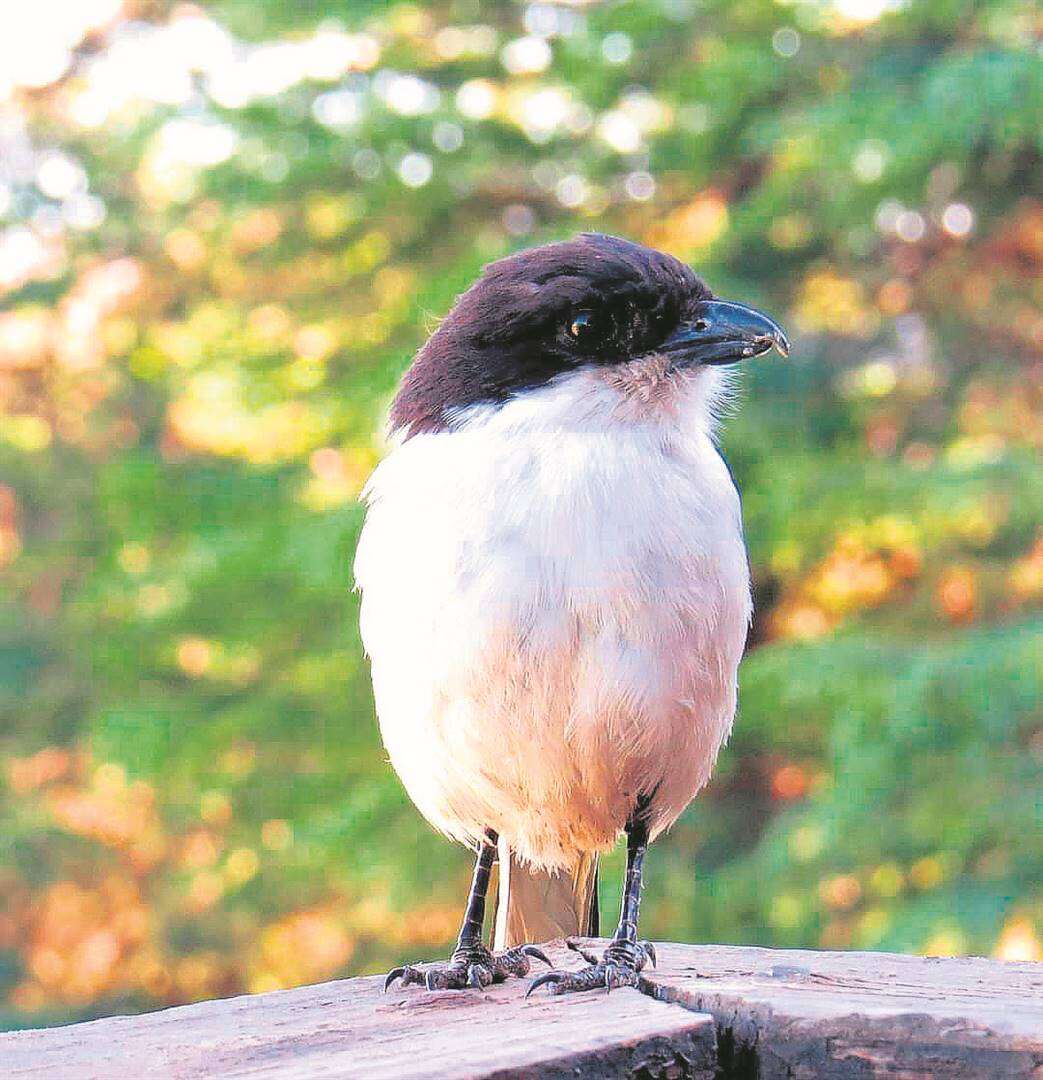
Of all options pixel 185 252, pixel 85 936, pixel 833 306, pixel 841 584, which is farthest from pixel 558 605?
pixel 85 936

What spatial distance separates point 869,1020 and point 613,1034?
0.37 meters

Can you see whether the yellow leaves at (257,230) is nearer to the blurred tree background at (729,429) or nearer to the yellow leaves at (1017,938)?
the blurred tree background at (729,429)

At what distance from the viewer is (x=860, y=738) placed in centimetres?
785

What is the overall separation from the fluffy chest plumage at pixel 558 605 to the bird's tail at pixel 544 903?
50cm

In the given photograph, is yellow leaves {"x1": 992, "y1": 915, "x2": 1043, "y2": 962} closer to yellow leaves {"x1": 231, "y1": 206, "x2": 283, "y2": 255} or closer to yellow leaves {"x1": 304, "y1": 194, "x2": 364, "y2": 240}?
yellow leaves {"x1": 304, "y1": 194, "x2": 364, "y2": 240}

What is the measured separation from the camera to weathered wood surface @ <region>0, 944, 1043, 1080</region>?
82.4 inches

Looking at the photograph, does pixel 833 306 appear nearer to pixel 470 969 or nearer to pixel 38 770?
pixel 470 969

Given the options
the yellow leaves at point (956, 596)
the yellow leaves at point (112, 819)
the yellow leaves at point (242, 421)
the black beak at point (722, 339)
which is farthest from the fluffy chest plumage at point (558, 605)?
the yellow leaves at point (112, 819)

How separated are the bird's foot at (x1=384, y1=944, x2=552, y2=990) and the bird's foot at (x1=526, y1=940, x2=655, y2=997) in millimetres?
128

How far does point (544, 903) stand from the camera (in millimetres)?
3598

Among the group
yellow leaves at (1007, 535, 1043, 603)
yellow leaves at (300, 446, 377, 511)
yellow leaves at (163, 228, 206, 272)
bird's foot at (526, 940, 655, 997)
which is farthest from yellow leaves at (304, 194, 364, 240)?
bird's foot at (526, 940, 655, 997)

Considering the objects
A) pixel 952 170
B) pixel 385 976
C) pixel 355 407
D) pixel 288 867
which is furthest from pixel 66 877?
pixel 385 976

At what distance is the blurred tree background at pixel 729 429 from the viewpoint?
26.3ft

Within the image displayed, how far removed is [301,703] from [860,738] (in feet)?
15.8
